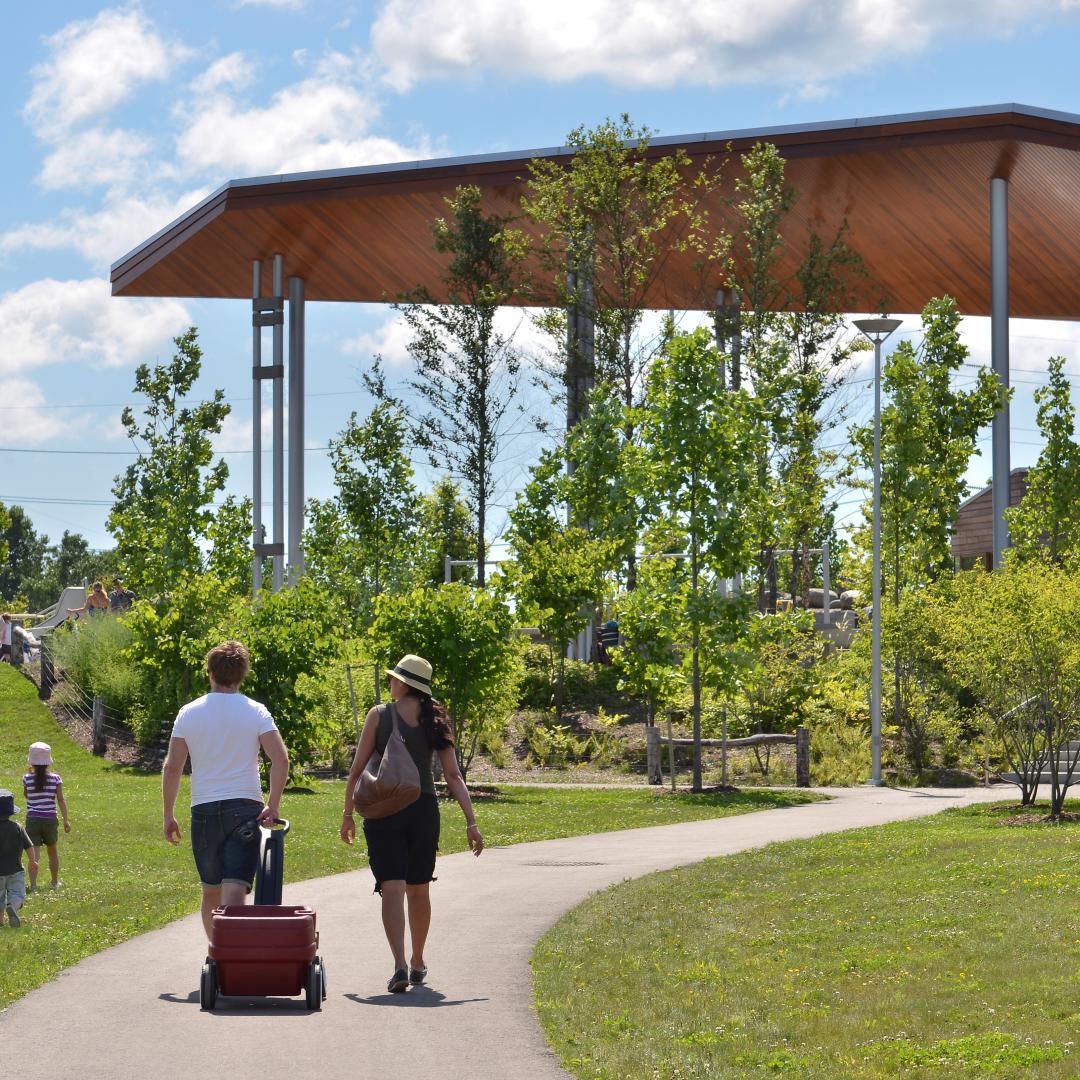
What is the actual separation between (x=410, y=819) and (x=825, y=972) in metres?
2.62

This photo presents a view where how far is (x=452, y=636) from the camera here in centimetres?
2544

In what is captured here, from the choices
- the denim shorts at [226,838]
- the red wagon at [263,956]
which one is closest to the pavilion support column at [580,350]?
the denim shorts at [226,838]

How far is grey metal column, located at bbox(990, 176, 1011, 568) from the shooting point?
122 feet

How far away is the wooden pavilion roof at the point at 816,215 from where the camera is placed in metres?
A: 36.3

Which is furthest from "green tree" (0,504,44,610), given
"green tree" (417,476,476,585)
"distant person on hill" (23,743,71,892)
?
"distant person on hill" (23,743,71,892)

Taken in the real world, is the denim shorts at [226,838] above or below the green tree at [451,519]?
below

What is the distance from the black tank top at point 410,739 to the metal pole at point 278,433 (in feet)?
122

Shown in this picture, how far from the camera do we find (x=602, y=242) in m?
39.3

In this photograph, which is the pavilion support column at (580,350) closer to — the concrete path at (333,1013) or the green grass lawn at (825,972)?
the green grass lawn at (825,972)

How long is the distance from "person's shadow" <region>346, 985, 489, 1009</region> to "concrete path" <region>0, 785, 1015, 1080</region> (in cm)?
1

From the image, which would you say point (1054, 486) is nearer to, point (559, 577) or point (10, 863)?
point (559, 577)

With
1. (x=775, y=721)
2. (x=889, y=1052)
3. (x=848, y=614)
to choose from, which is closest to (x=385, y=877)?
(x=889, y=1052)

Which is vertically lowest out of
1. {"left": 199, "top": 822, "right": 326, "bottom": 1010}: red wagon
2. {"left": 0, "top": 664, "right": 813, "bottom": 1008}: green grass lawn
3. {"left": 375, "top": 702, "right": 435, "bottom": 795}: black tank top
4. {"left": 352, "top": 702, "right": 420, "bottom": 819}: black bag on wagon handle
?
{"left": 0, "top": 664, "right": 813, "bottom": 1008}: green grass lawn

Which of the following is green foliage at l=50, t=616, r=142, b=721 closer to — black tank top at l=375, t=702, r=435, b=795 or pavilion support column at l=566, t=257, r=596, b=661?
pavilion support column at l=566, t=257, r=596, b=661
